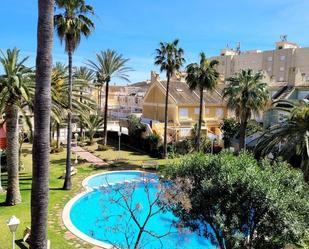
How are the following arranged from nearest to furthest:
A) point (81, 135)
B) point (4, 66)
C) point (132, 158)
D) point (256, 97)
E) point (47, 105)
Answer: point (47, 105)
point (4, 66)
point (256, 97)
point (132, 158)
point (81, 135)

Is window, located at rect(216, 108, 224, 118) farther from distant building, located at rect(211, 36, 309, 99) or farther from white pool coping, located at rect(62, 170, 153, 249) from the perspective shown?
white pool coping, located at rect(62, 170, 153, 249)

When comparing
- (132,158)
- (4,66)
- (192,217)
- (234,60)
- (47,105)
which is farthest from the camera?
(234,60)

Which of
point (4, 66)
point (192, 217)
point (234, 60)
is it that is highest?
point (234, 60)

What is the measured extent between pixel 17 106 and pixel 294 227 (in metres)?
16.7

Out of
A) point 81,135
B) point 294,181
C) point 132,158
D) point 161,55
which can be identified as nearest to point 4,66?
point 294,181

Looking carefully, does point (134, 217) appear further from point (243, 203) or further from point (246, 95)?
point (246, 95)

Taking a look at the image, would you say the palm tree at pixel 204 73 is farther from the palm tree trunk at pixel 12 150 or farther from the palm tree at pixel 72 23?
the palm tree trunk at pixel 12 150

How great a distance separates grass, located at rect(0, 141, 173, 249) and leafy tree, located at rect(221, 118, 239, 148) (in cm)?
920

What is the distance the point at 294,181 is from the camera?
12883 mm

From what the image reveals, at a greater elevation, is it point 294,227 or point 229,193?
point 229,193

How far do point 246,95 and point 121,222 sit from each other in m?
16.4

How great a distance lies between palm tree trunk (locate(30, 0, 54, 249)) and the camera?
802 centimetres

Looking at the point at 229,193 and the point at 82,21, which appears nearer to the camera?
the point at 229,193

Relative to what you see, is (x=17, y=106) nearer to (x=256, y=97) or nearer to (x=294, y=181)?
(x=294, y=181)
